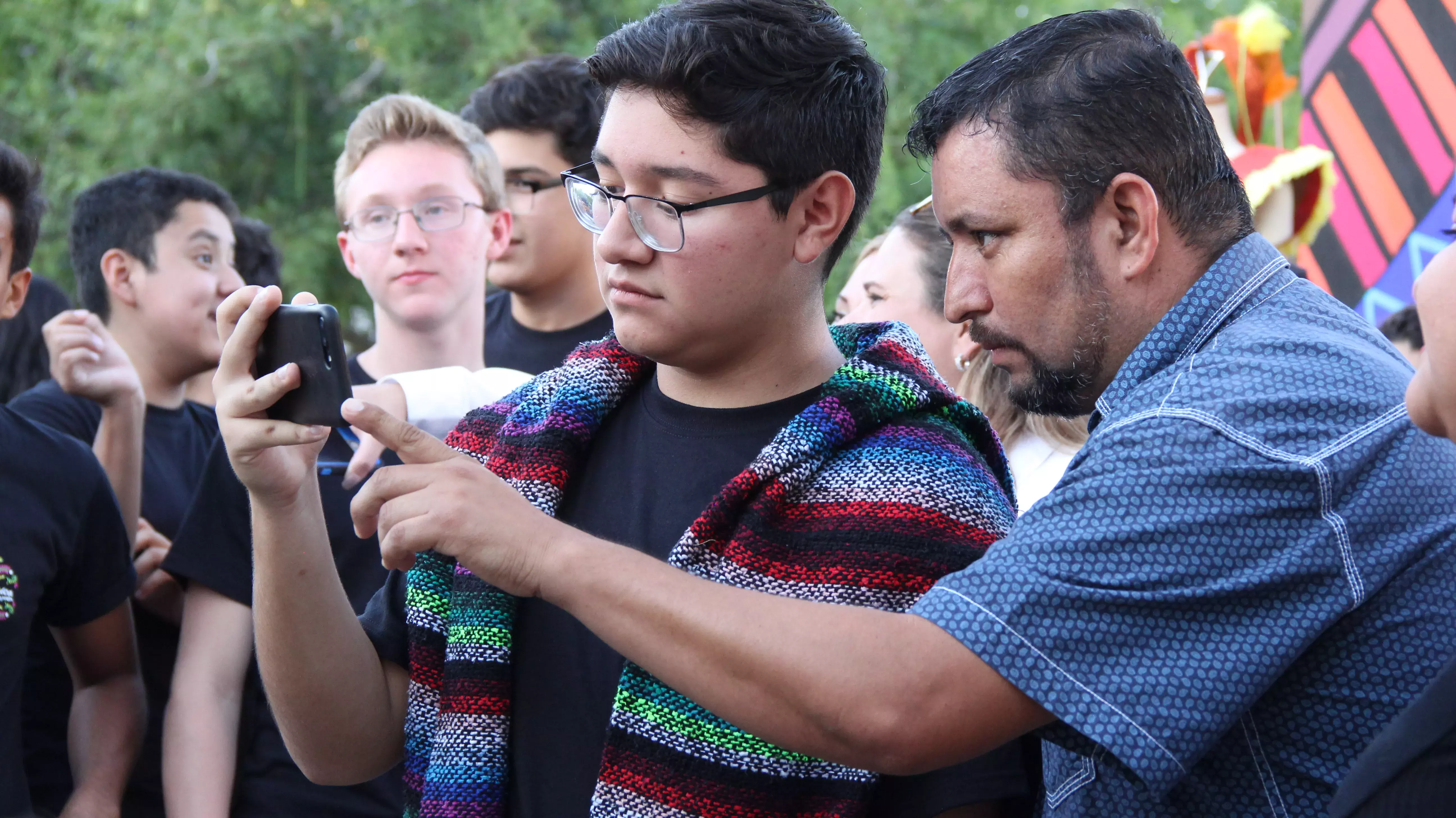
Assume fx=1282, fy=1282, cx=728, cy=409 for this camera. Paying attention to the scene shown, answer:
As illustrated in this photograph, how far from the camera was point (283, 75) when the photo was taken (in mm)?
A: 9047

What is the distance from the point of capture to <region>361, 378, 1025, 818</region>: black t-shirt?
179 cm

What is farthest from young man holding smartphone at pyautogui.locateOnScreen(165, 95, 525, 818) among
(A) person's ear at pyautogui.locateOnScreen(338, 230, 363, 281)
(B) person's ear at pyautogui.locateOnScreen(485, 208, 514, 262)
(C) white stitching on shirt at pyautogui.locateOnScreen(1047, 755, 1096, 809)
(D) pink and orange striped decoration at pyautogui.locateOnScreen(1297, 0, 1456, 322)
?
(D) pink and orange striped decoration at pyautogui.locateOnScreen(1297, 0, 1456, 322)

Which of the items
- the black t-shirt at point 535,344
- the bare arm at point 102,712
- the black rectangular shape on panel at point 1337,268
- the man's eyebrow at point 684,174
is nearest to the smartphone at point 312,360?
the man's eyebrow at point 684,174

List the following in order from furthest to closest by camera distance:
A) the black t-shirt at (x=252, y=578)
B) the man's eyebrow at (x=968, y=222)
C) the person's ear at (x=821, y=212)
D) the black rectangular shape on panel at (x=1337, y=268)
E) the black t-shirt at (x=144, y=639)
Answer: the black rectangular shape on panel at (x=1337, y=268) < the black t-shirt at (x=144, y=639) < the black t-shirt at (x=252, y=578) < the person's ear at (x=821, y=212) < the man's eyebrow at (x=968, y=222)

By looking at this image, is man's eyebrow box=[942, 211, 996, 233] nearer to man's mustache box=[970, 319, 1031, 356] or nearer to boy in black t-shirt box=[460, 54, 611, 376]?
man's mustache box=[970, 319, 1031, 356]

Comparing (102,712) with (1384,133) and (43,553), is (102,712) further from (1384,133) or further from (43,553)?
(1384,133)

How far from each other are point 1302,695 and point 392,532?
1.07m

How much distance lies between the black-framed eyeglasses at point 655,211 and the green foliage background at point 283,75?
684cm

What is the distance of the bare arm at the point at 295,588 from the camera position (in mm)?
1639

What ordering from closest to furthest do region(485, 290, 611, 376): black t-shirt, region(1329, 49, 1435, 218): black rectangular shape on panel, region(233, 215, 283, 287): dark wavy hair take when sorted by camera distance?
1. region(485, 290, 611, 376): black t-shirt
2. region(233, 215, 283, 287): dark wavy hair
3. region(1329, 49, 1435, 218): black rectangular shape on panel

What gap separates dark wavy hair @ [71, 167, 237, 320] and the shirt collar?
2.90 m

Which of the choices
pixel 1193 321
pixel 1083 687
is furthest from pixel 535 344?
pixel 1083 687

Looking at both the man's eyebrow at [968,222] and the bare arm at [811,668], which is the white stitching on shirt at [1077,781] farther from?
the man's eyebrow at [968,222]

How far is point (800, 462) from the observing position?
1.75 m
